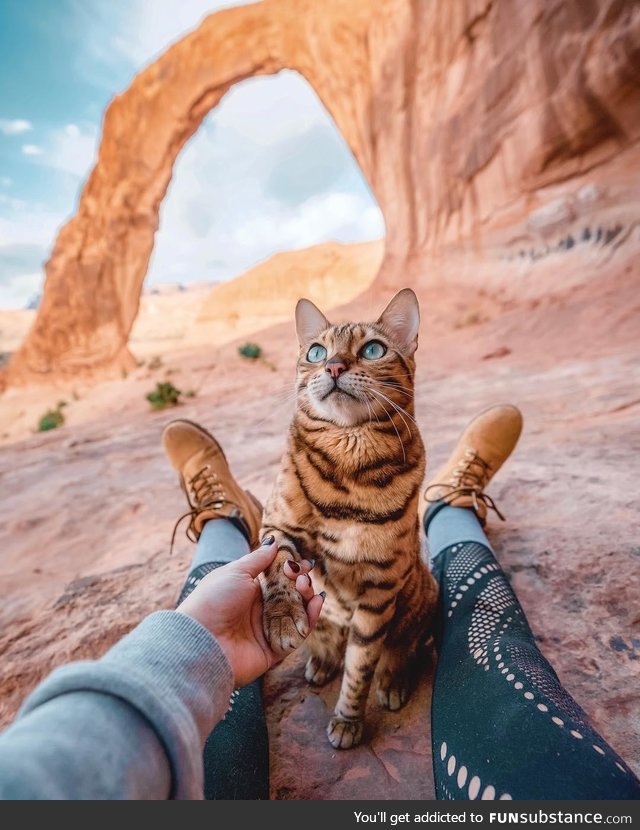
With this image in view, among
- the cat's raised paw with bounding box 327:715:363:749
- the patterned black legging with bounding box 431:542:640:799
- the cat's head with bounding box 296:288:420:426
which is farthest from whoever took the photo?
the cat's head with bounding box 296:288:420:426

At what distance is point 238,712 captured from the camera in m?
1.02

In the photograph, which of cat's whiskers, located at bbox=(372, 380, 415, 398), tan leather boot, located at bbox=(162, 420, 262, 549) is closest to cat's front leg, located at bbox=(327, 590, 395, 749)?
cat's whiskers, located at bbox=(372, 380, 415, 398)

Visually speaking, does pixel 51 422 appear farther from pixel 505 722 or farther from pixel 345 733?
pixel 505 722

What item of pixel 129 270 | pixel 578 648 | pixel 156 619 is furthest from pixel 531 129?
pixel 129 270

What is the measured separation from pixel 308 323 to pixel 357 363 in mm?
390

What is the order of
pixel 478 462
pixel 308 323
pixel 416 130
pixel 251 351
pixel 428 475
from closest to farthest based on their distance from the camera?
pixel 308 323 → pixel 478 462 → pixel 428 475 → pixel 251 351 → pixel 416 130

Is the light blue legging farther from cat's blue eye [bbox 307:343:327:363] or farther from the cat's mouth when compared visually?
cat's blue eye [bbox 307:343:327:363]

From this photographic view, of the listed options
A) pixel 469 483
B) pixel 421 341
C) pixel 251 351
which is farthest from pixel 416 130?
pixel 469 483

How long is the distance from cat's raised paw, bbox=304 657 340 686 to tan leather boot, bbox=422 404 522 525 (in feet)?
3.05

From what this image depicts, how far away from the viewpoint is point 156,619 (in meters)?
0.80

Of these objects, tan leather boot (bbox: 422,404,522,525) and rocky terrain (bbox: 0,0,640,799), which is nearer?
rocky terrain (bbox: 0,0,640,799)

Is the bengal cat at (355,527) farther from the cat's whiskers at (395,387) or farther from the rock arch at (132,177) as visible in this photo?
the rock arch at (132,177)

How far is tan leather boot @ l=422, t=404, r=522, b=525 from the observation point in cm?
193

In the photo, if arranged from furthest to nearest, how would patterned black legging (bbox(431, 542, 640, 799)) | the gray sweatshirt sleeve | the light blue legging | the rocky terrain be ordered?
the rocky terrain, the light blue legging, patterned black legging (bbox(431, 542, 640, 799)), the gray sweatshirt sleeve
